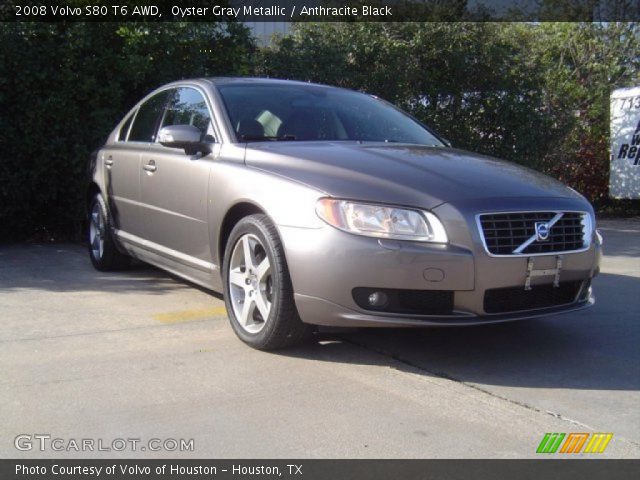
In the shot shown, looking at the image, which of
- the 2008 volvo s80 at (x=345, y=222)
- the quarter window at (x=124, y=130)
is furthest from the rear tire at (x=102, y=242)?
the 2008 volvo s80 at (x=345, y=222)

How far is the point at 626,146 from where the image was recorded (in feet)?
45.2

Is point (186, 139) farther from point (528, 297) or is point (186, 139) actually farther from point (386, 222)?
point (528, 297)

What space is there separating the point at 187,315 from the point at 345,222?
1.87m

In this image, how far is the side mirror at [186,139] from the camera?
5266mm

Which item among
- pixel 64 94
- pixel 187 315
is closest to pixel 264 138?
pixel 187 315

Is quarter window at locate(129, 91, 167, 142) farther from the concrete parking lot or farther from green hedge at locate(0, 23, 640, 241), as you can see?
green hedge at locate(0, 23, 640, 241)

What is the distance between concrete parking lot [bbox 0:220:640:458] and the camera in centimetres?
340

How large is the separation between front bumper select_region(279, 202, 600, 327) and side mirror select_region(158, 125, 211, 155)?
1.30m

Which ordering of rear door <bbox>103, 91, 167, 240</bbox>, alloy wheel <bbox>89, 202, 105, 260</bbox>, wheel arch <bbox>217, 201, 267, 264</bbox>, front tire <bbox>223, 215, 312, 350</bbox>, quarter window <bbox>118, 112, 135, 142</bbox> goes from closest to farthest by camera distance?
front tire <bbox>223, 215, 312, 350</bbox>, wheel arch <bbox>217, 201, 267, 264</bbox>, rear door <bbox>103, 91, 167, 240</bbox>, quarter window <bbox>118, 112, 135, 142</bbox>, alloy wheel <bbox>89, 202, 105, 260</bbox>

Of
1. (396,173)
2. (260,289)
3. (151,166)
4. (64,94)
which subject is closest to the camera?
(396,173)

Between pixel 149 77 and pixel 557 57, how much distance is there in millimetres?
10046

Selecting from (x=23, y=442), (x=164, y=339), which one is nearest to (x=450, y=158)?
(x=164, y=339)

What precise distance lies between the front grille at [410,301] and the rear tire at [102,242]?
3.46 meters
